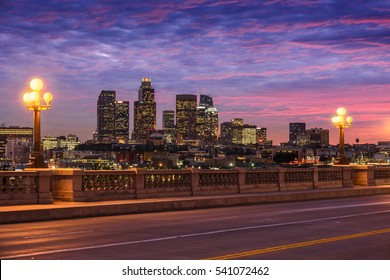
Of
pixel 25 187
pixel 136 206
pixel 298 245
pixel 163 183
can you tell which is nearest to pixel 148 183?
pixel 163 183

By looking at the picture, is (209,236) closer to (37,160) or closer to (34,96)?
(37,160)

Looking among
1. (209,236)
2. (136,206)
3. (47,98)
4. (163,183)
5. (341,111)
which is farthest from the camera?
(341,111)

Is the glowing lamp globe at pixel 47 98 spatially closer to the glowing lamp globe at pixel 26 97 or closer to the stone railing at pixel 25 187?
the glowing lamp globe at pixel 26 97

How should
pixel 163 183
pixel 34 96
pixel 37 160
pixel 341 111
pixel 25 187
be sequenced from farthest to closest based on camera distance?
pixel 341 111
pixel 163 183
pixel 37 160
pixel 34 96
pixel 25 187

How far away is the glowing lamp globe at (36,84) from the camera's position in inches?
1148

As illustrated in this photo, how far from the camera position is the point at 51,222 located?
24.3 meters

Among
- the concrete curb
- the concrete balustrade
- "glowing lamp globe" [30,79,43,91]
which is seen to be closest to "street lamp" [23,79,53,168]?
"glowing lamp globe" [30,79,43,91]

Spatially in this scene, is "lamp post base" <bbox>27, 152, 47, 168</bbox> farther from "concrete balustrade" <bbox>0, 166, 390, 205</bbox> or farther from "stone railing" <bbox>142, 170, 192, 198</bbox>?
"stone railing" <bbox>142, 170, 192, 198</bbox>

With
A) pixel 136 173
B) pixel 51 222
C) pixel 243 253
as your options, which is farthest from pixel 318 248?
pixel 136 173

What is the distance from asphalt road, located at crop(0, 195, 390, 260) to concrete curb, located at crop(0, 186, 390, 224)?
2.49ft

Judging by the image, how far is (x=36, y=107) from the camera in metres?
28.9

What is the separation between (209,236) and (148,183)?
13214mm

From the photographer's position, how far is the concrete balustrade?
27234mm

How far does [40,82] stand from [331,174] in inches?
826
